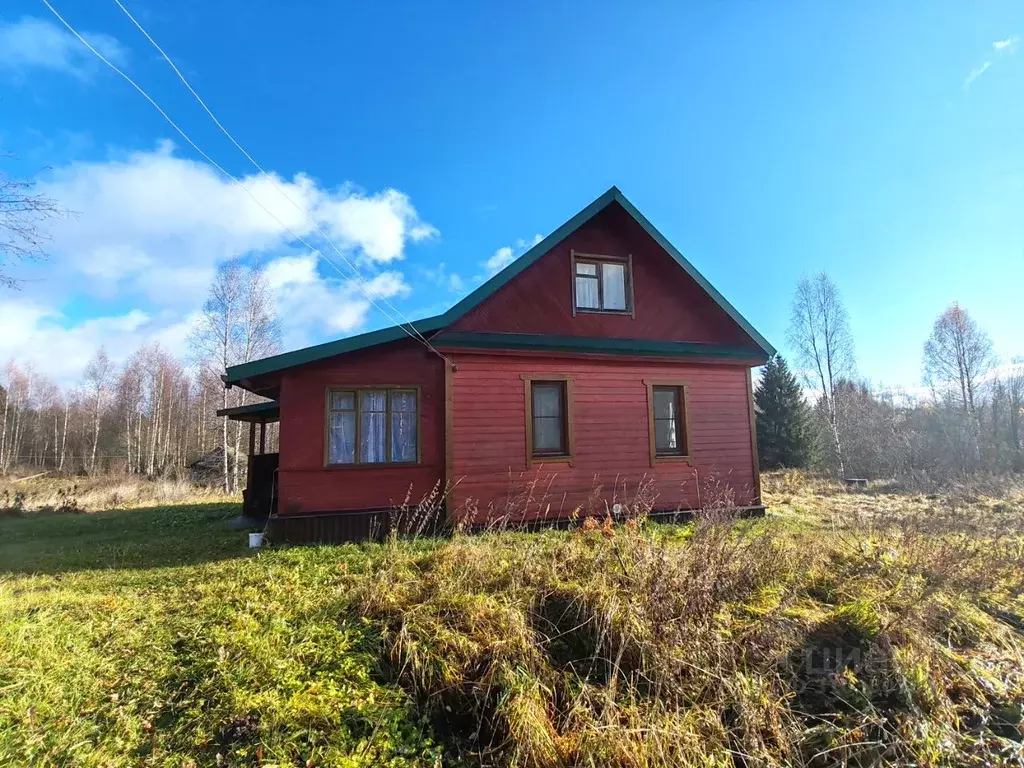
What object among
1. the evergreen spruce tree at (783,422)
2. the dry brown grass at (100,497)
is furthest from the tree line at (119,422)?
the evergreen spruce tree at (783,422)

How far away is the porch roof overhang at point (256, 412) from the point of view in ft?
39.7

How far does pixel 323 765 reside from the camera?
309 cm

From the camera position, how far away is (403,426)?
934cm

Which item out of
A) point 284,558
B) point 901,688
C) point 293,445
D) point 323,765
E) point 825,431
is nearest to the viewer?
point 323,765

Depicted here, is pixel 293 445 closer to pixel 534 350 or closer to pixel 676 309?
pixel 534 350

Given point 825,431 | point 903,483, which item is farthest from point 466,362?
point 825,431

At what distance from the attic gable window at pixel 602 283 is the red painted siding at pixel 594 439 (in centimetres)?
120

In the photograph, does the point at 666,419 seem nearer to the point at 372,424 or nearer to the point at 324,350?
the point at 372,424

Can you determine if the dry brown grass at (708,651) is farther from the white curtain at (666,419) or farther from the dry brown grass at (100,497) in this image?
the dry brown grass at (100,497)

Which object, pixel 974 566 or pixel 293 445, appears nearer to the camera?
A: pixel 974 566

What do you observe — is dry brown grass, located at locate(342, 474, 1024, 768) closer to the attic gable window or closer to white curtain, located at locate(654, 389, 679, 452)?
white curtain, located at locate(654, 389, 679, 452)

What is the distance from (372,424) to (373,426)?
40 mm

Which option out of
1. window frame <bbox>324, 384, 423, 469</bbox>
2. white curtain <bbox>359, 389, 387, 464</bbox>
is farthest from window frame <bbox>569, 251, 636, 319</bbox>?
white curtain <bbox>359, 389, 387, 464</bbox>

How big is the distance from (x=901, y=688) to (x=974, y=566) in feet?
9.23
